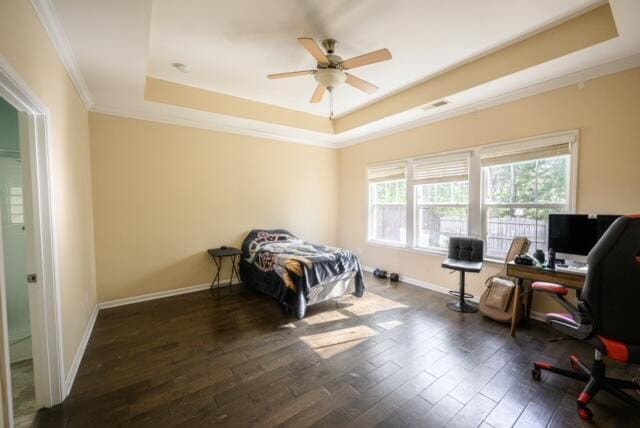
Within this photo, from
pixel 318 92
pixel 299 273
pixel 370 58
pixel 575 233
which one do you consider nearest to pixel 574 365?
pixel 575 233

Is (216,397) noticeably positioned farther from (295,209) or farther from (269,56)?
(295,209)

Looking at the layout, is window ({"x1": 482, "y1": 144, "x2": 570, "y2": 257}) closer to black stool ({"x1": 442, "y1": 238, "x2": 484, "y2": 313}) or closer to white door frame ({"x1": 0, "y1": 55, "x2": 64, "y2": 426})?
black stool ({"x1": 442, "y1": 238, "x2": 484, "y2": 313})

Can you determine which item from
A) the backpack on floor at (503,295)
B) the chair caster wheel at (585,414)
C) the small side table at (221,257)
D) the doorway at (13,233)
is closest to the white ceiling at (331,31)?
the doorway at (13,233)

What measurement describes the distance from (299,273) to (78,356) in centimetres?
213

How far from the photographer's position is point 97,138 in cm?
343

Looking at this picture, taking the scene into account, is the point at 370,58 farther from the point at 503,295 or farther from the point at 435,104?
the point at 503,295

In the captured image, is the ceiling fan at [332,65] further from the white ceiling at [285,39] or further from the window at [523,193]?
the window at [523,193]

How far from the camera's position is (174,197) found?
13.0 feet

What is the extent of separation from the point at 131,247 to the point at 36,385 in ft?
Answer: 6.89

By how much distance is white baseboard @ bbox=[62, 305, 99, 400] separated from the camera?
6.49ft

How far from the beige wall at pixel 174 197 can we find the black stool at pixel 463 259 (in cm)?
284

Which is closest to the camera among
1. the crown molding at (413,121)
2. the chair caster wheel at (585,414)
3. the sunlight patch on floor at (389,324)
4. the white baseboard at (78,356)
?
the chair caster wheel at (585,414)

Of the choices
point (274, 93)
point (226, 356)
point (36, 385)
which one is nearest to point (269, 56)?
point (274, 93)

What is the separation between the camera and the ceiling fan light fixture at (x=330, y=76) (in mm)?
2559
